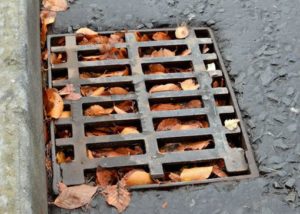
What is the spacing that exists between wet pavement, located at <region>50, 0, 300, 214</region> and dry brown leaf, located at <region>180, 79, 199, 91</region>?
21 cm

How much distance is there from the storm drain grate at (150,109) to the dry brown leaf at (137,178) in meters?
0.03

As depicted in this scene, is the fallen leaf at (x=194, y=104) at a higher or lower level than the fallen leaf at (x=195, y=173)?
higher

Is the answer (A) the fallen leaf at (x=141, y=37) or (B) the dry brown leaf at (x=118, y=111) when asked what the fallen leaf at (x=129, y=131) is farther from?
(A) the fallen leaf at (x=141, y=37)

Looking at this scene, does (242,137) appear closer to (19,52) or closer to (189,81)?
(189,81)

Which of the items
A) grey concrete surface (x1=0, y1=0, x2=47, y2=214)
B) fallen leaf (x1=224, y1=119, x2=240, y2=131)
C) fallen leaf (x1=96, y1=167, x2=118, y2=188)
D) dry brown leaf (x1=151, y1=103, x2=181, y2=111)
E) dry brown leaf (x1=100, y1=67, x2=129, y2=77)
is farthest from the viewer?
dry brown leaf (x1=100, y1=67, x2=129, y2=77)

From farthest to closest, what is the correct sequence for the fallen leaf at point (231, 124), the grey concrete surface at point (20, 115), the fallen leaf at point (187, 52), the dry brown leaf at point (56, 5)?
1. the dry brown leaf at point (56, 5)
2. the fallen leaf at point (187, 52)
3. the fallen leaf at point (231, 124)
4. the grey concrete surface at point (20, 115)

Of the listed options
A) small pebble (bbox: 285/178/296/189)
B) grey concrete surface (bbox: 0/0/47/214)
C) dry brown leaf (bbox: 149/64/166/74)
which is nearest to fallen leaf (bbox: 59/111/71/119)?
grey concrete surface (bbox: 0/0/47/214)

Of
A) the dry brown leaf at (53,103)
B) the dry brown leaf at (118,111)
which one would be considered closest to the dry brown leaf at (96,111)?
the dry brown leaf at (118,111)

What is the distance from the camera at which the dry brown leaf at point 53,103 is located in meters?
2.70

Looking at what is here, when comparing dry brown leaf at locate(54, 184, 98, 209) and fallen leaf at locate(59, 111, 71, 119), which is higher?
fallen leaf at locate(59, 111, 71, 119)

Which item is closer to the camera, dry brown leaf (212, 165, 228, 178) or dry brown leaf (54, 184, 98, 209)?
dry brown leaf (54, 184, 98, 209)

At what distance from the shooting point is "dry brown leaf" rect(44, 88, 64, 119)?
270 cm

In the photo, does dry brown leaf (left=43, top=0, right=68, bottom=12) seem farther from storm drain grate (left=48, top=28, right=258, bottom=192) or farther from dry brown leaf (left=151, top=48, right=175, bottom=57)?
dry brown leaf (left=151, top=48, right=175, bottom=57)

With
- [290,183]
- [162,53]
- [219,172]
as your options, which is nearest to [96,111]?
[162,53]
